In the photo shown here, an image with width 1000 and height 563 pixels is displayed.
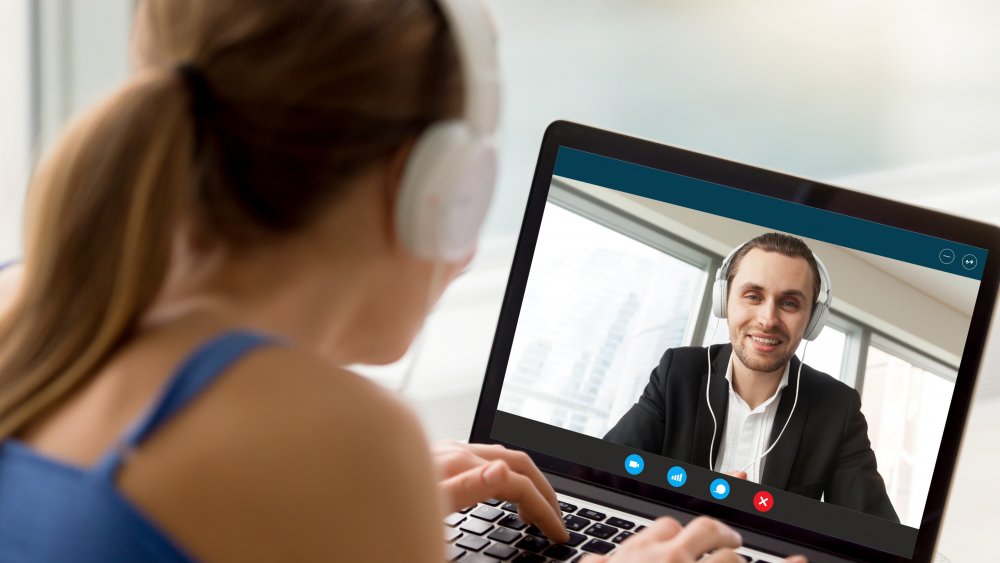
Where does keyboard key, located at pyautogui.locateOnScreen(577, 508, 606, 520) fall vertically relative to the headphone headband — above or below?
below

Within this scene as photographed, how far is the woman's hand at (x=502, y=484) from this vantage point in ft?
2.56

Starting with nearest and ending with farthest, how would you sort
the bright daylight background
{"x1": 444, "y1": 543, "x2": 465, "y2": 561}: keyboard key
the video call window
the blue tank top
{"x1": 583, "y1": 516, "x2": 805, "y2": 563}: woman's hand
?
the blue tank top
{"x1": 583, "y1": 516, "x2": 805, "y2": 563}: woman's hand
{"x1": 444, "y1": 543, "x2": 465, "y2": 561}: keyboard key
the video call window
the bright daylight background

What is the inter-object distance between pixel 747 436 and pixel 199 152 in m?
0.58

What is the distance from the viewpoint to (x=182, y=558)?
1.55 feet

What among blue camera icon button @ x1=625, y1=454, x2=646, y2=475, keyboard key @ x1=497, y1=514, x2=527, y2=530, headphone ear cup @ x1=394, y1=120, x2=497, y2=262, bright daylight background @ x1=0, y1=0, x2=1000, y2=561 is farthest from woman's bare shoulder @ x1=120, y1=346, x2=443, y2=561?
bright daylight background @ x1=0, y1=0, x2=1000, y2=561

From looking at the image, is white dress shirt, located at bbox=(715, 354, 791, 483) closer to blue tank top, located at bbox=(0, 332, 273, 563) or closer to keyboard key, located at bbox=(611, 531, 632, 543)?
keyboard key, located at bbox=(611, 531, 632, 543)

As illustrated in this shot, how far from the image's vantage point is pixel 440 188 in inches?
21.5

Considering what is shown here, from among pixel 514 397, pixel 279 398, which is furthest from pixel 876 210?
pixel 279 398

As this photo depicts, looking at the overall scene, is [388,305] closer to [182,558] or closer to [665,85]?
[182,558]

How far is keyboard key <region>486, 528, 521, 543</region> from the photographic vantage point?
0.79 meters

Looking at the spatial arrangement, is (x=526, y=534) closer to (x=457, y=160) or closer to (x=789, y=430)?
(x=789, y=430)

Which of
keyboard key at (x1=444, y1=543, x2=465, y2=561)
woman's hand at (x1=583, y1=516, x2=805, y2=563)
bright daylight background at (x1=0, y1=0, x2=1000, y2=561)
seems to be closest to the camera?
woman's hand at (x1=583, y1=516, x2=805, y2=563)

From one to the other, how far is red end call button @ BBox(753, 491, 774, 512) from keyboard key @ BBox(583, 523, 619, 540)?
134 millimetres

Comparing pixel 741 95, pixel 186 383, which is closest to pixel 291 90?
pixel 186 383
